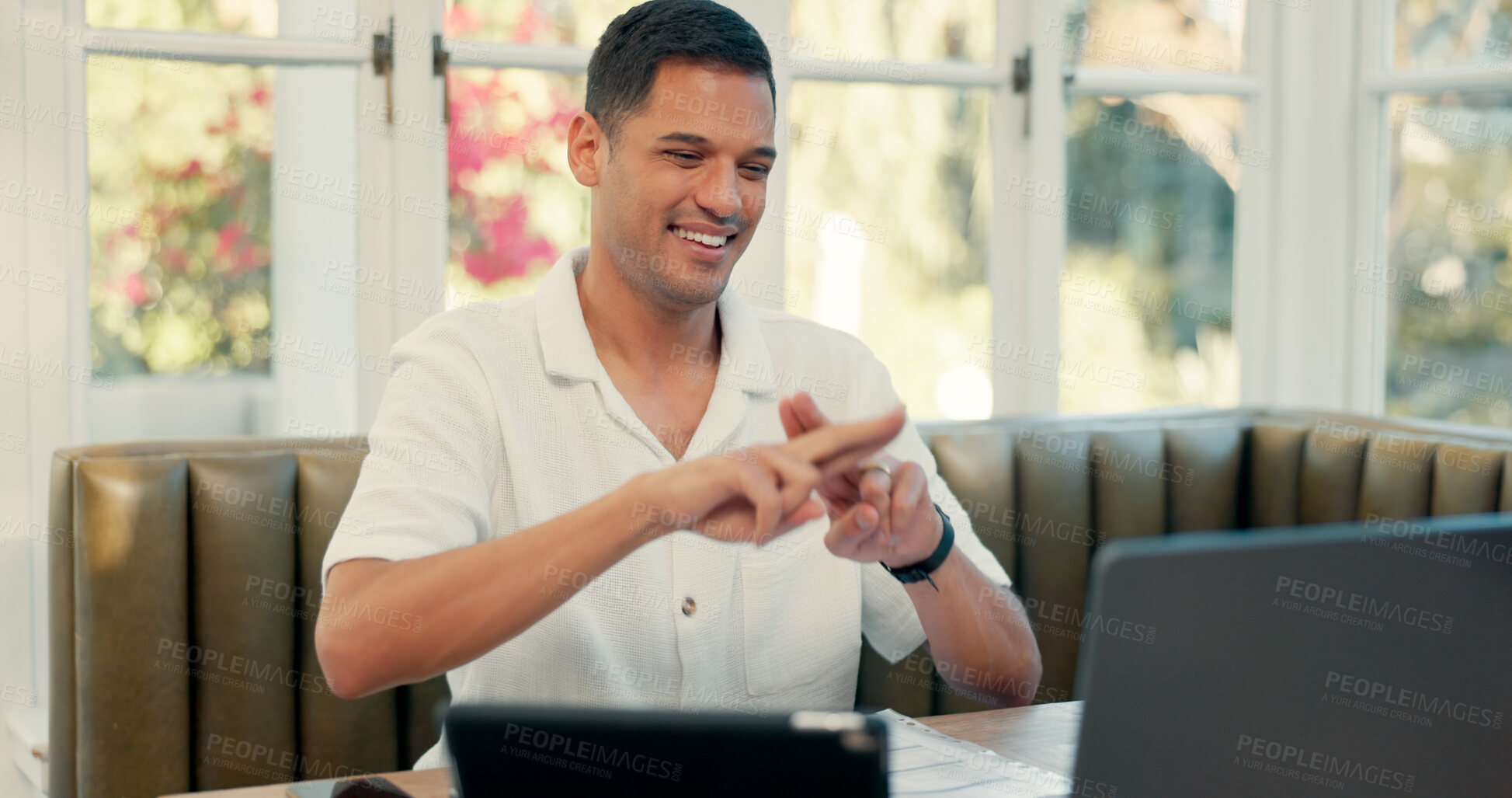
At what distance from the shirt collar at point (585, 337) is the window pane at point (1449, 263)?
177cm

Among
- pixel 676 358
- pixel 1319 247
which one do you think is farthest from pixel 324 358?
pixel 1319 247

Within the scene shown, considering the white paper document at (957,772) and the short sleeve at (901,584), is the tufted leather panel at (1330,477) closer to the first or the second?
the short sleeve at (901,584)

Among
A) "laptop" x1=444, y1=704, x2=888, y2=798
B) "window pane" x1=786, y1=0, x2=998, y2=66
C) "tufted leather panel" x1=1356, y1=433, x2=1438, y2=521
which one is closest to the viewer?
"laptop" x1=444, y1=704, x2=888, y2=798

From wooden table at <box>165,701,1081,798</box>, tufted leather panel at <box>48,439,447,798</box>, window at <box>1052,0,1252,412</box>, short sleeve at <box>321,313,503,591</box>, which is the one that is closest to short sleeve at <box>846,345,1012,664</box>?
wooden table at <box>165,701,1081,798</box>

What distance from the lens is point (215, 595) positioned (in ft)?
5.45

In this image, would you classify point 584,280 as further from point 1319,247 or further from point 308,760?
point 1319,247

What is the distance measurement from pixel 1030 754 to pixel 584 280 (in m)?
0.82

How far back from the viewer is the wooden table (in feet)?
3.53

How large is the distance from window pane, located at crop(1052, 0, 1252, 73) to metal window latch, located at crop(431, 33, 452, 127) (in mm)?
1185

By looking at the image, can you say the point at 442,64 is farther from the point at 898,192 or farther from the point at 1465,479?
the point at 1465,479

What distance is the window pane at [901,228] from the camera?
2545mm

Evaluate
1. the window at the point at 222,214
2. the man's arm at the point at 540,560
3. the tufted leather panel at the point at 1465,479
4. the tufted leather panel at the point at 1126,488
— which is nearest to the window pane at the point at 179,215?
the window at the point at 222,214

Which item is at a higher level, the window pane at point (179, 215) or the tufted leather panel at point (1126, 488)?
the window pane at point (179, 215)

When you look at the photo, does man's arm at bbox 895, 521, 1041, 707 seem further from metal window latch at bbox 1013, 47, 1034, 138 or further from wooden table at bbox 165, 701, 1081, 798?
metal window latch at bbox 1013, 47, 1034, 138
